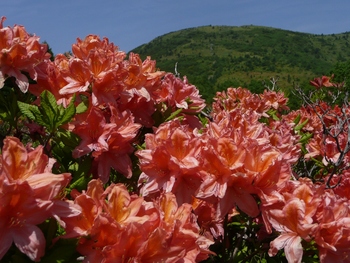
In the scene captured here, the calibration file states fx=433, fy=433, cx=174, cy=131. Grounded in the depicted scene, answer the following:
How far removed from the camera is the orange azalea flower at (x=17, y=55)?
1.85 m

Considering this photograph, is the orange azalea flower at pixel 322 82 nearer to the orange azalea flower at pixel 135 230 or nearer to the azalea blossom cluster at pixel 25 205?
the orange azalea flower at pixel 135 230

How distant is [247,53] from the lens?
119250 millimetres

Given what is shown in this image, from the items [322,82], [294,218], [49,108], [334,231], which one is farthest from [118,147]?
[322,82]

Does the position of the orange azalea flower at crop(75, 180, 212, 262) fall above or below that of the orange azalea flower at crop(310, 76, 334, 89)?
below

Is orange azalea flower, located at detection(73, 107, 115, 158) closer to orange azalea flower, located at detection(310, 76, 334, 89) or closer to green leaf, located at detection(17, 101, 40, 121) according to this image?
green leaf, located at detection(17, 101, 40, 121)

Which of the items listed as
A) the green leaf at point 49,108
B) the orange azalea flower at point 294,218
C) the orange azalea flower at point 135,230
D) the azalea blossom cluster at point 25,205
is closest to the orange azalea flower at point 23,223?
the azalea blossom cluster at point 25,205

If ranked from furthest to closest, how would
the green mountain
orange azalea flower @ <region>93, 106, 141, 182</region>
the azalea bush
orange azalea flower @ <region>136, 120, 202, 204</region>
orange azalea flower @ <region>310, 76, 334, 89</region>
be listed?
the green mountain → orange azalea flower @ <region>310, 76, 334, 89</region> → orange azalea flower @ <region>93, 106, 141, 182</region> → orange azalea flower @ <region>136, 120, 202, 204</region> → the azalea bush

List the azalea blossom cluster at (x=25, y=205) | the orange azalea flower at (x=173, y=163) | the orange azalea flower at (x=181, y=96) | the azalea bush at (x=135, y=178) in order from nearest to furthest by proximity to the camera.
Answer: the azalea blossom cluster at (x=25, y=205), the azalea bush at (x=135, y=178), the orange azalea flower at (x=173, y=163), the orange azalea flower at (x=181, y=96)

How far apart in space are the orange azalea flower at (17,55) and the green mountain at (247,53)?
8499 cm

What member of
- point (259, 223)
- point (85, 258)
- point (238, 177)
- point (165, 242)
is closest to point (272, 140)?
point (259, 223)

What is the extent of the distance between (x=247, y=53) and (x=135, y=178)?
396 ft

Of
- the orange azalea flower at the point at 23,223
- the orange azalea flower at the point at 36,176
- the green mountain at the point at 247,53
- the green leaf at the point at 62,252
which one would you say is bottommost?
the green leaf at the point at 62,252

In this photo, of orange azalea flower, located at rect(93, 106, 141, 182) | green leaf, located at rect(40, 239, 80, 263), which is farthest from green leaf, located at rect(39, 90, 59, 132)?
green leaf, located at rect(40, 239, 80, 263)

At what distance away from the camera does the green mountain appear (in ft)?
325
